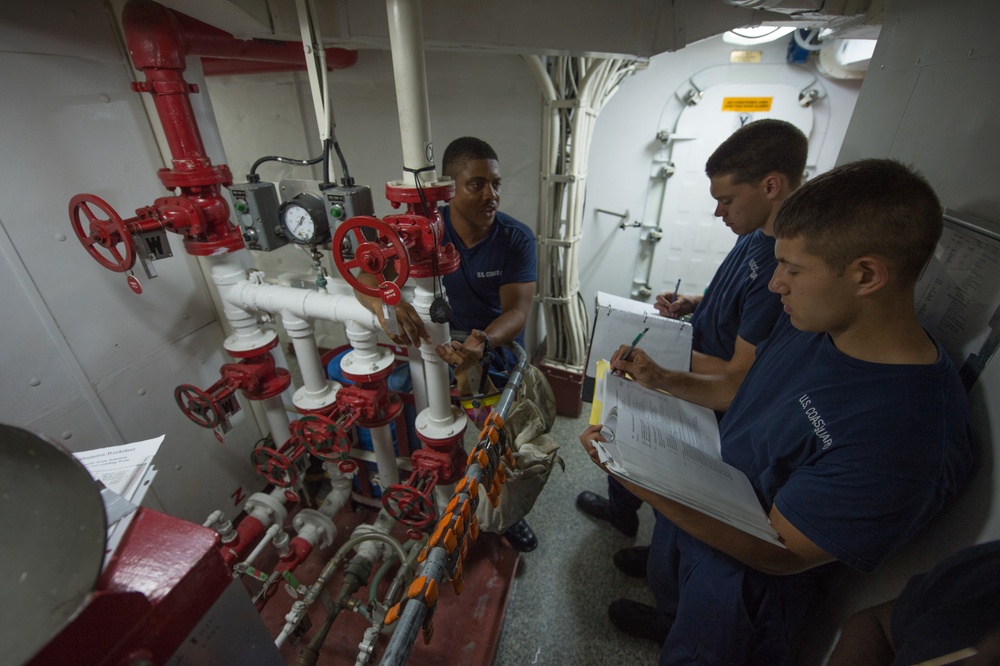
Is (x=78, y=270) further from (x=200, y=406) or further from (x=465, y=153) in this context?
(x=465, y=153)

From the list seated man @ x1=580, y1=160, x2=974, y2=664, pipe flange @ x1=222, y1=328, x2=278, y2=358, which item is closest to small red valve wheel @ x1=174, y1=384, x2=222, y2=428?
pipe flange @ x1=222, y1=328, x2=278, y2=358

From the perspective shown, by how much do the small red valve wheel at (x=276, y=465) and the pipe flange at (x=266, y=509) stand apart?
93 mm

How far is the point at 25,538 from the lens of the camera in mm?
421

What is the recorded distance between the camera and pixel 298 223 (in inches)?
49.1

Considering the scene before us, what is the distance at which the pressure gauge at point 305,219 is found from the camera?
122cm

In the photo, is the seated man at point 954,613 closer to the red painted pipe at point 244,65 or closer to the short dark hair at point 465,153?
the short dark hair at point 465,153

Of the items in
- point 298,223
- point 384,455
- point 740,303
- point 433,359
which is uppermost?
point 298,223

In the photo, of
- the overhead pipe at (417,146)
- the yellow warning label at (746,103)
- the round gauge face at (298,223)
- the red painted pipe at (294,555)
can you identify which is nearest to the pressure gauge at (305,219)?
the round gauge face at (298,223)

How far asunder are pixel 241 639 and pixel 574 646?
55.6 inches

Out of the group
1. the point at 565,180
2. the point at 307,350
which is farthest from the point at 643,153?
the point at 307,350

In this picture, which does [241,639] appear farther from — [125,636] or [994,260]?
[994,260]

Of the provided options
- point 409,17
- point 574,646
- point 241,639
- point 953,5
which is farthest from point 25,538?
point 953,5

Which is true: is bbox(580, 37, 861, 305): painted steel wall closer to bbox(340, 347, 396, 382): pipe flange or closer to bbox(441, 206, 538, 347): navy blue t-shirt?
bbox(441, 206, 538, 347): navy blue t-shirt

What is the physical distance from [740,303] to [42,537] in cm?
161
